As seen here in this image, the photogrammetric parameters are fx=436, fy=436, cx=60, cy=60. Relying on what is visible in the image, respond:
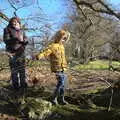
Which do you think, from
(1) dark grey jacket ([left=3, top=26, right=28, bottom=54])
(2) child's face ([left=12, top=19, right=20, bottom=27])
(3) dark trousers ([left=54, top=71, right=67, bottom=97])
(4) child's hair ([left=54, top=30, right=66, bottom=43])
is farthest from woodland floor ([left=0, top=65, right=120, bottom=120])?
(2) child's face ([left=12, top=19, right=20, bottom=27])

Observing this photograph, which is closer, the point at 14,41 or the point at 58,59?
the point at 58,59

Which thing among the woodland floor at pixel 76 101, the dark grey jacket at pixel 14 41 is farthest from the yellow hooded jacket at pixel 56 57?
the dark grey jacket at pixel 14 41

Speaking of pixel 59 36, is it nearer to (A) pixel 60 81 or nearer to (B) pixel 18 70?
(A) pixel 60 81

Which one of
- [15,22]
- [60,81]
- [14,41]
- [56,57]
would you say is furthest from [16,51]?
[60,81]

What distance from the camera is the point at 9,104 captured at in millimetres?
9398

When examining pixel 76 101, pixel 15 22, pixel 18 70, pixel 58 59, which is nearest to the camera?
pixel 58 59

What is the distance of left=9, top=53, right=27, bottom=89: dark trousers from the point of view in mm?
10070

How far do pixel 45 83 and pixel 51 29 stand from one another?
5.15 meters

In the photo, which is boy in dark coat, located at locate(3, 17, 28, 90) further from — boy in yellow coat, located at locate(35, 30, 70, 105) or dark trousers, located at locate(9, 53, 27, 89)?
boy in yellow coat, located at locate(35, 30, 70, 105)

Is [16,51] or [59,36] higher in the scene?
[59,36]

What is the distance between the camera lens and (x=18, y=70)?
33.1 ft

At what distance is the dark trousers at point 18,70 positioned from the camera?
10.1 m

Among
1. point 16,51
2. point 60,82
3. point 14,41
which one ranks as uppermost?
point 14,41

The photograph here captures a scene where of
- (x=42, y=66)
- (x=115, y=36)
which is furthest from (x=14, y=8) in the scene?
(x=115, y=36)
